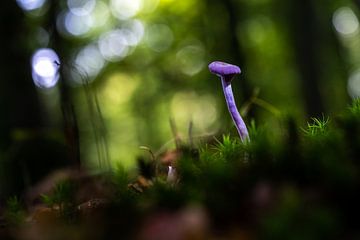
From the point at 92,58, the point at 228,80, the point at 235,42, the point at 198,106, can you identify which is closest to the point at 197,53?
the point at 198,106

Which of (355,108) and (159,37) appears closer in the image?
(355,108)

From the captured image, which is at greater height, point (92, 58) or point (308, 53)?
point (92, 58)

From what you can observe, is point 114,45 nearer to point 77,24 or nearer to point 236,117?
point 77,24

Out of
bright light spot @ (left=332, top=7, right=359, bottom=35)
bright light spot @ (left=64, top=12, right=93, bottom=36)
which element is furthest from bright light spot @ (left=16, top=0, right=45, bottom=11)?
bright light spot @ (left=332, top=7, right=359, bottom=35)

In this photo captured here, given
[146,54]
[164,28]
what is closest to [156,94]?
[146,54]

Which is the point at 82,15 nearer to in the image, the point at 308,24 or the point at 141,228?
the point at 308,24

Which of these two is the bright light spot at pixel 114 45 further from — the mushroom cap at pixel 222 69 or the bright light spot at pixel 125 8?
the mushroom cap at pixel 222 69
